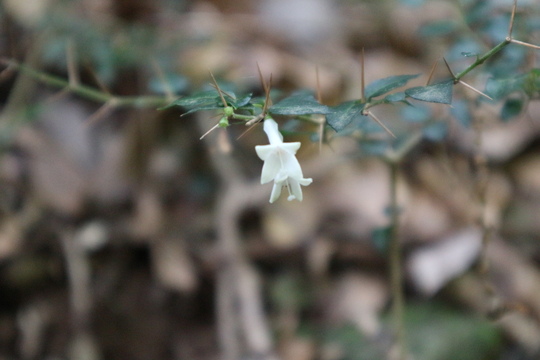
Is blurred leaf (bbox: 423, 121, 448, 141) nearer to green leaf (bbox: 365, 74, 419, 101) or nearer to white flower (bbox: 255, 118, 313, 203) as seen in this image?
green leaf (bbox: 365, 74, 419, 101)

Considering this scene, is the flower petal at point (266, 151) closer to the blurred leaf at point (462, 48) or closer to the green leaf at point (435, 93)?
the green leaf at point (435, 93)

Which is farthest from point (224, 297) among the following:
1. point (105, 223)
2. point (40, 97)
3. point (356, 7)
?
point (356, 7)

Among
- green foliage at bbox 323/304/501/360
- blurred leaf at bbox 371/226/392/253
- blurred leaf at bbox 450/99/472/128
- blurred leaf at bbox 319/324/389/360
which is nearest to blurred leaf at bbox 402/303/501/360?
green foliage at bbox 323/304/501/360

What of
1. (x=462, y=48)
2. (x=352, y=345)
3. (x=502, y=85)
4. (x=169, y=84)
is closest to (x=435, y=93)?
(x=502, y=85)

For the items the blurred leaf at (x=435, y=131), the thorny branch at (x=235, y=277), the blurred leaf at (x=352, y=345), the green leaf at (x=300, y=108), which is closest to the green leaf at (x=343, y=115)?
the green leaf at (x=300, y=108)

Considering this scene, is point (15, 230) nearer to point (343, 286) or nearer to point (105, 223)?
point (105, 223)
